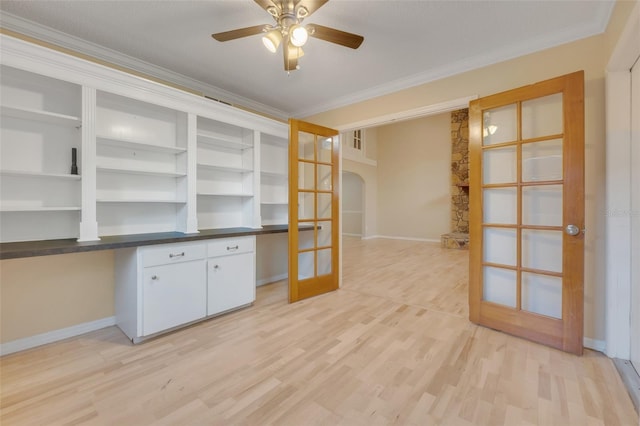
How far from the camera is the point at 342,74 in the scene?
2.95m

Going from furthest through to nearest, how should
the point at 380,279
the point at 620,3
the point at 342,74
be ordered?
the point at 380,279
the point at 342,74
the point at 620,3

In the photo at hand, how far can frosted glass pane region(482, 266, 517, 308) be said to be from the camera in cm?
238

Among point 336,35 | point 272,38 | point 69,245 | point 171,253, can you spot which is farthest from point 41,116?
point 336,35

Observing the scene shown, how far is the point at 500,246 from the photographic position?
2.45m

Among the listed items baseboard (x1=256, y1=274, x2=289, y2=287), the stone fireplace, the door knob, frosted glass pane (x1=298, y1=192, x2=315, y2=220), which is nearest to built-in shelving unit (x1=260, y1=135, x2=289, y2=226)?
frosted glass pane (x1=298, y1=192, x2=315, y2=220)

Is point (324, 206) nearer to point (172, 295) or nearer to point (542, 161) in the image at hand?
point (172, 295)

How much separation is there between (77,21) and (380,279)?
4338 millimetres

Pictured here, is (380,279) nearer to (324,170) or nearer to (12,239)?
(324,170)

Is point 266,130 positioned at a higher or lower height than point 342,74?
lower

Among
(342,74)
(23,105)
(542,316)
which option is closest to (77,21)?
(23,105)

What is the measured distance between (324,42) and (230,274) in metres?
2.44

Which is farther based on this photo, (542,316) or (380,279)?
(380,279)

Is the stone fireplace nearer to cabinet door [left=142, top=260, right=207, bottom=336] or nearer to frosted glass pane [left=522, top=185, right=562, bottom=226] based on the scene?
frosted glass pane [left=522, top=185, right=562, bottom=226]

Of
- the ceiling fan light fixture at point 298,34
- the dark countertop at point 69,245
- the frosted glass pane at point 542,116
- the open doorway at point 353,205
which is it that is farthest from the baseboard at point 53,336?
the open doorway at point 353,205
